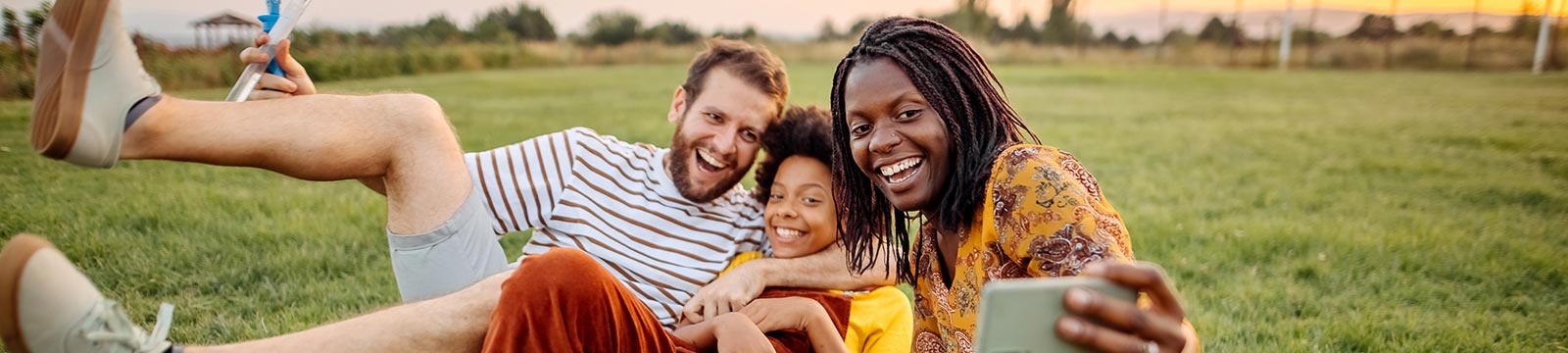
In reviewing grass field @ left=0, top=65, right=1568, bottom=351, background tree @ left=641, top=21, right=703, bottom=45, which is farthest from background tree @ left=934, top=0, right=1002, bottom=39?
grass field @ left=0, top=65, right=1568, bottom=351

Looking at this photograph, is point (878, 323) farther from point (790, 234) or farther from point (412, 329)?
point (412, 329)

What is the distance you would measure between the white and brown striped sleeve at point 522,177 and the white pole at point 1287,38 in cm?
3129

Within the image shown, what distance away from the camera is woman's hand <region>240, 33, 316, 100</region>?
2492mm

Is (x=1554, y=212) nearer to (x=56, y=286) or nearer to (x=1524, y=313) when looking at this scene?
(x=1524, y=313)

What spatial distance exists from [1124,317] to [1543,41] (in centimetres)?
3212

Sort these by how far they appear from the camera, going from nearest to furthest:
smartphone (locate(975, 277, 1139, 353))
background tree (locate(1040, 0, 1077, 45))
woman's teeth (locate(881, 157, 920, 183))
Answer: smartphone (locate(975, 277, 1139, 353)) < woman's teeth (locate(881, 157, 920, 183)) < background tree (locate(1040, 0, 1077, 45))

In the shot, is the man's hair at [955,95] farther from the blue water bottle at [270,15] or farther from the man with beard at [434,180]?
the blue water bottle at [270,15]

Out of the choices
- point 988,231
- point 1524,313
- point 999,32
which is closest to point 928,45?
point 988,231

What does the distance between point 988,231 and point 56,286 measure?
1804 mm

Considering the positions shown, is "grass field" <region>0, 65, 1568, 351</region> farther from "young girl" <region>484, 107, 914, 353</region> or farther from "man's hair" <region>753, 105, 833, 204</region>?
"man's hair" <region>753, 105, 833, 204</region>

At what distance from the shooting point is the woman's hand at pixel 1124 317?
1521 mm

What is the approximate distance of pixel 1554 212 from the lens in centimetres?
635

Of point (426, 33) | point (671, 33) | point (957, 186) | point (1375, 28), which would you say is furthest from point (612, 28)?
point (957, 186)

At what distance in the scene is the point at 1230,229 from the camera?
18.9ft
